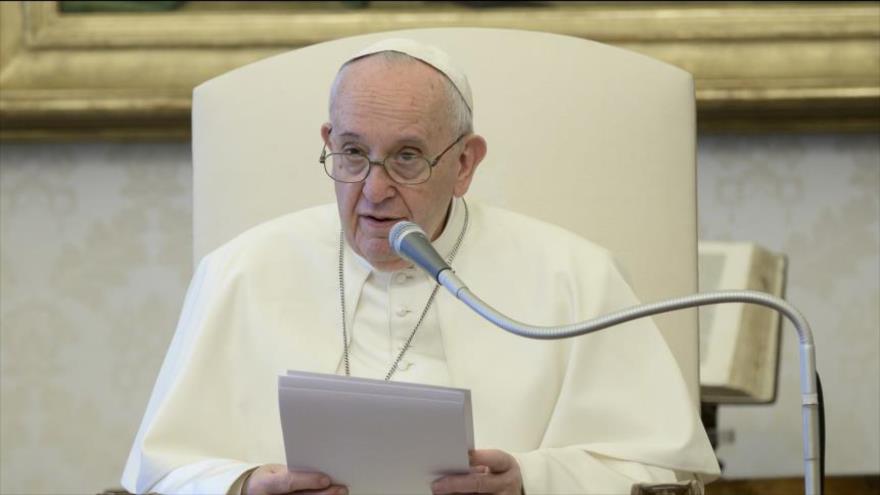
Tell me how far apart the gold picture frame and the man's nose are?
1.78 metres

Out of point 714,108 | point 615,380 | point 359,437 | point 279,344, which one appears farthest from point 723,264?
point 359,437

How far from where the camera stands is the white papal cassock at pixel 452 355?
2.95m

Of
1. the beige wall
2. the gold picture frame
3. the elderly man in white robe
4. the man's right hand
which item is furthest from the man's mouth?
the beige wall

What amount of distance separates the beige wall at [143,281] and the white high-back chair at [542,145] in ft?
4.14

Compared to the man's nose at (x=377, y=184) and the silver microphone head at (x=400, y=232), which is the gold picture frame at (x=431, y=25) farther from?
the silver microphone head at (x=400, y=232)

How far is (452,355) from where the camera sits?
9.96ft

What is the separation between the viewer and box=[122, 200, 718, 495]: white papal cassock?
2949 millimetres

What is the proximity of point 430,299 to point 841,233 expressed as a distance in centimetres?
196

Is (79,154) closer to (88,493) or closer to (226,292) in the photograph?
(88,493)

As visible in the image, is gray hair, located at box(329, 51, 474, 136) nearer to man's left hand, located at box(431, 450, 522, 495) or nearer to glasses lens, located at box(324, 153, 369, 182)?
glasses lens, located at box(324, 153, 369, 182)

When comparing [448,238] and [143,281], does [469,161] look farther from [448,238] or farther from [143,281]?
[143,281]

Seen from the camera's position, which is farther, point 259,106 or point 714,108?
point 714,108

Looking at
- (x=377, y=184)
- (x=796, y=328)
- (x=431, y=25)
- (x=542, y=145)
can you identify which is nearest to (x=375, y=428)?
(x=377, y=184)

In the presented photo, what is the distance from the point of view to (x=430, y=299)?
122 inches
